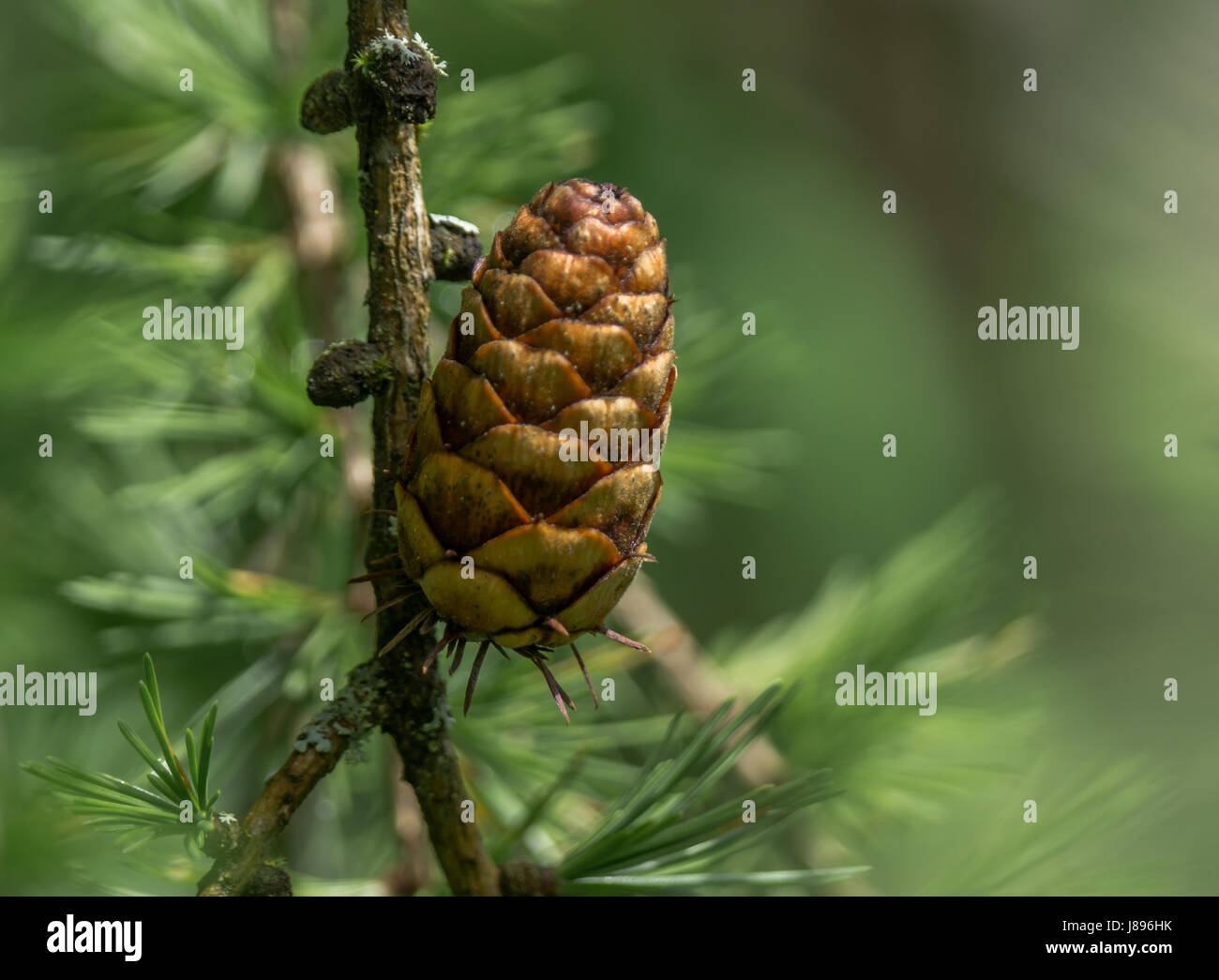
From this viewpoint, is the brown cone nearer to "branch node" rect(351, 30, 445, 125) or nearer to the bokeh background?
"branch node" rect(351, 30, 445, 125)

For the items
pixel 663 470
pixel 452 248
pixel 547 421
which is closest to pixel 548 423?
pixel 547 421

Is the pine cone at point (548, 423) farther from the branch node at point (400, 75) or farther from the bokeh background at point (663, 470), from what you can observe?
the bokeh background at point (663, 470)

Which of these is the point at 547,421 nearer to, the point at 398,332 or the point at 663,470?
the point at 398,332

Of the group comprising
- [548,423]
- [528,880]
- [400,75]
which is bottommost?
[528,880]

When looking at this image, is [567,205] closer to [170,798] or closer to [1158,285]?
[170,798]

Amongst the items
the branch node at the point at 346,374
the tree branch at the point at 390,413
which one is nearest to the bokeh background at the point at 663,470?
the tree branch at the point at 390,413

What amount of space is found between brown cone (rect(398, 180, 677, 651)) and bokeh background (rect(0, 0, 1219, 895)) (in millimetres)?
183

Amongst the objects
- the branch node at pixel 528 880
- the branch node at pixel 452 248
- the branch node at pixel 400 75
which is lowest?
the branch node at pixel 528 880

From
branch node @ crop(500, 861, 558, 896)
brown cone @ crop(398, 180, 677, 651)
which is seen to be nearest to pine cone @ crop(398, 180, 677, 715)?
brown cone @ crop(398, 180, 677, 651)

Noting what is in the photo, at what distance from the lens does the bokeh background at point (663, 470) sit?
622 millimetres

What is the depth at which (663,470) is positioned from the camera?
0.74 meters

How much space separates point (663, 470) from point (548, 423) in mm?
394

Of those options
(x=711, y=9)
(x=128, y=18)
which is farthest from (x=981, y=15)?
(x=128, y=18)

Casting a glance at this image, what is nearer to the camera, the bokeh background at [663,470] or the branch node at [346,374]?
the branch node at [346,374]
